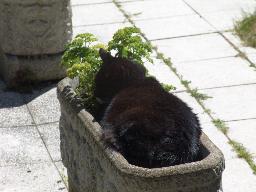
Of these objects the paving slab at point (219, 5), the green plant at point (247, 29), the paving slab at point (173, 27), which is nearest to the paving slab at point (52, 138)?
the paving slab at point (173, 27)

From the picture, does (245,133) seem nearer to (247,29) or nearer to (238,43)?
(238,43)

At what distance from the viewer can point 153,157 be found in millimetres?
3967

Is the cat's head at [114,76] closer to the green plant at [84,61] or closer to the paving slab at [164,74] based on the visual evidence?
the green plant at [84,61]

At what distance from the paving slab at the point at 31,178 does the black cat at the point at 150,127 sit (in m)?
1.34

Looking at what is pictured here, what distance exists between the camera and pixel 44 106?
7.28 m

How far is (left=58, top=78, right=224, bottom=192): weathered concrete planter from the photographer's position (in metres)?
3.86

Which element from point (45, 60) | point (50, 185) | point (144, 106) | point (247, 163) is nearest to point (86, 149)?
point (144, 106)

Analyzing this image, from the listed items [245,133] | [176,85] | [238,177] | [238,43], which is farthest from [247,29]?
[238,177]

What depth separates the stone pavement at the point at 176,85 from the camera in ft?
19.7

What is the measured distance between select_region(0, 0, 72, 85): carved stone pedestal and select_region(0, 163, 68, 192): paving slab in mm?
1878

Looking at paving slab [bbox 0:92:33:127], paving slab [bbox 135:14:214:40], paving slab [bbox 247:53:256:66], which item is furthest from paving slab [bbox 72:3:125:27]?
paving slab [bbox 0:92:33:127]

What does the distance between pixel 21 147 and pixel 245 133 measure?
2.10 meters

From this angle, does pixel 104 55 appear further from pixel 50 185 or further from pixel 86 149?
pixel 50 185

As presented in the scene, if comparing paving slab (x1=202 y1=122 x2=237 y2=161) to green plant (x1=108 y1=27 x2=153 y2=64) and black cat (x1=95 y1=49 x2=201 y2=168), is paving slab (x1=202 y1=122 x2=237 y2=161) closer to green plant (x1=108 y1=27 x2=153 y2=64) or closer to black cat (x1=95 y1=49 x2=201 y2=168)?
green plant (x1=108 y1=27 x2=153 y2=64)
